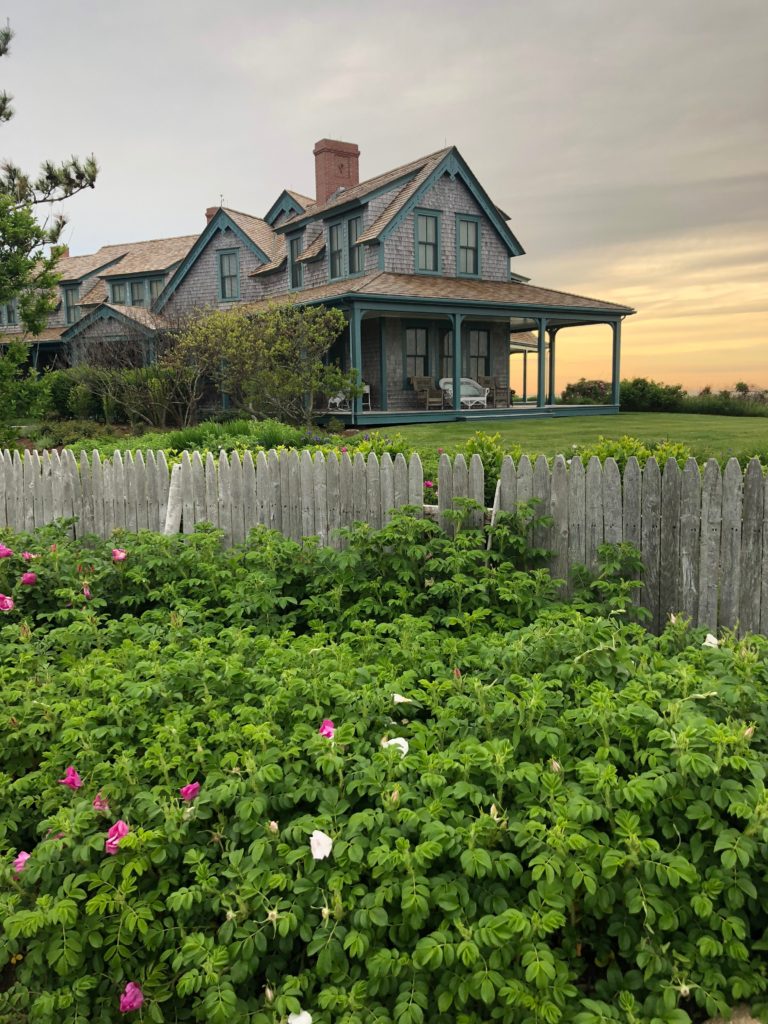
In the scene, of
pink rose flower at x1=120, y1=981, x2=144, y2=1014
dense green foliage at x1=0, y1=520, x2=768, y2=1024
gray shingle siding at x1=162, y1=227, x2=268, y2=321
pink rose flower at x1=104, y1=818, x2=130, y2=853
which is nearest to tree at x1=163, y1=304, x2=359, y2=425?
gray shingle siding at x1=162, y1=227, x2=268, y2=321

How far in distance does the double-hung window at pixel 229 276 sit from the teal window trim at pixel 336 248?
5.32 m

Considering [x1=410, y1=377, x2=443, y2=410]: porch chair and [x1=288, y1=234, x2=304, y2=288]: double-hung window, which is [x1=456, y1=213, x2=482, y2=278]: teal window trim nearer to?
[x1=410, y1=377, x2=443, y2=410]: porch chair

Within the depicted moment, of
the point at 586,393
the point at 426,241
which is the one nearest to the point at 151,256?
the point at 426,241

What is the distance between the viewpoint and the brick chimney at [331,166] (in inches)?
1091

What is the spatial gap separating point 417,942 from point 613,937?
80 centimetres

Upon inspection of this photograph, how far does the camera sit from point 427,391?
23.3 m

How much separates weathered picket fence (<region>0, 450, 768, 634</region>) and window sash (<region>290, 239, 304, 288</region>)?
20.3 m

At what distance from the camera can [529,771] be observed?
2764mm

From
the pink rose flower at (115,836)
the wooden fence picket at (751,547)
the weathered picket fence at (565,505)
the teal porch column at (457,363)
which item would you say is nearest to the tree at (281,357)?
the teal porch column at (457,363)

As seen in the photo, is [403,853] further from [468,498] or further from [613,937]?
[468,498]

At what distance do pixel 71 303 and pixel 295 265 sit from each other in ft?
46.0

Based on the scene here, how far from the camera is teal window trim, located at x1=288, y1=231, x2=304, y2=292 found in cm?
2741

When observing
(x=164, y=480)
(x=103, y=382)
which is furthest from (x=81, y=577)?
(x=103, y=382)

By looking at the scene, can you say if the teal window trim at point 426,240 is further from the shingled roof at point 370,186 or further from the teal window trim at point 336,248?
the teal window trim at point 336,248
